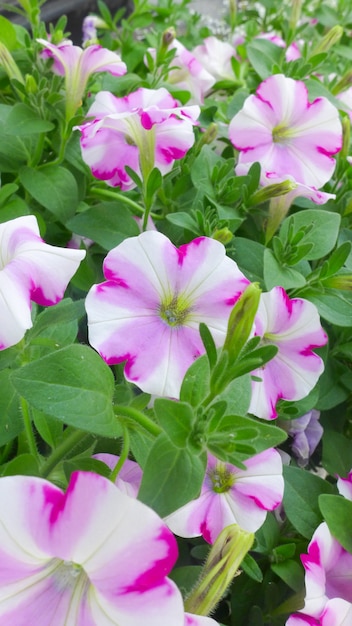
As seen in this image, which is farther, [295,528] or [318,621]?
[295,528]

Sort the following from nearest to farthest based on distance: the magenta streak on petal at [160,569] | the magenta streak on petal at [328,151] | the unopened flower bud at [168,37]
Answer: the magenta streak on petal at [160,569]
the magenta streak on petal at [328,151]
the unopened flower bud at [168,37]

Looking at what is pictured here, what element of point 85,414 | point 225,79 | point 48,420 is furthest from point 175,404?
point 225,79

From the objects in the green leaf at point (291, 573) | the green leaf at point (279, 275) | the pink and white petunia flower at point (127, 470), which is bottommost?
the green leaf at point (291, 573)

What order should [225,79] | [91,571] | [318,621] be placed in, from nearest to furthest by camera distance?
[91,571]
[318,621]
[225,79]

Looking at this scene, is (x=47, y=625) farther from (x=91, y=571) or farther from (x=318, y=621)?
(x=318, y=621)

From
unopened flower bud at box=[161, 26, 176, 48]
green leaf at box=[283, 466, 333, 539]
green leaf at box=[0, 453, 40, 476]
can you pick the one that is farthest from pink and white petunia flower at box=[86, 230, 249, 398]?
unopened flower bud at box=[161, 26, 176, 48]

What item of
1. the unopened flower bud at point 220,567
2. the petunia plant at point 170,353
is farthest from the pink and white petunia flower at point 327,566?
the unopened flower bud at point 220,567

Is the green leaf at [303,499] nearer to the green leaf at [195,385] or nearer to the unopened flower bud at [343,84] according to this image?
the green leaf at [195,385]

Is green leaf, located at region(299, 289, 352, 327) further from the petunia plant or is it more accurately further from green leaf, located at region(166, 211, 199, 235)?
green leaf, located at region(166, 211, 199, 235)
